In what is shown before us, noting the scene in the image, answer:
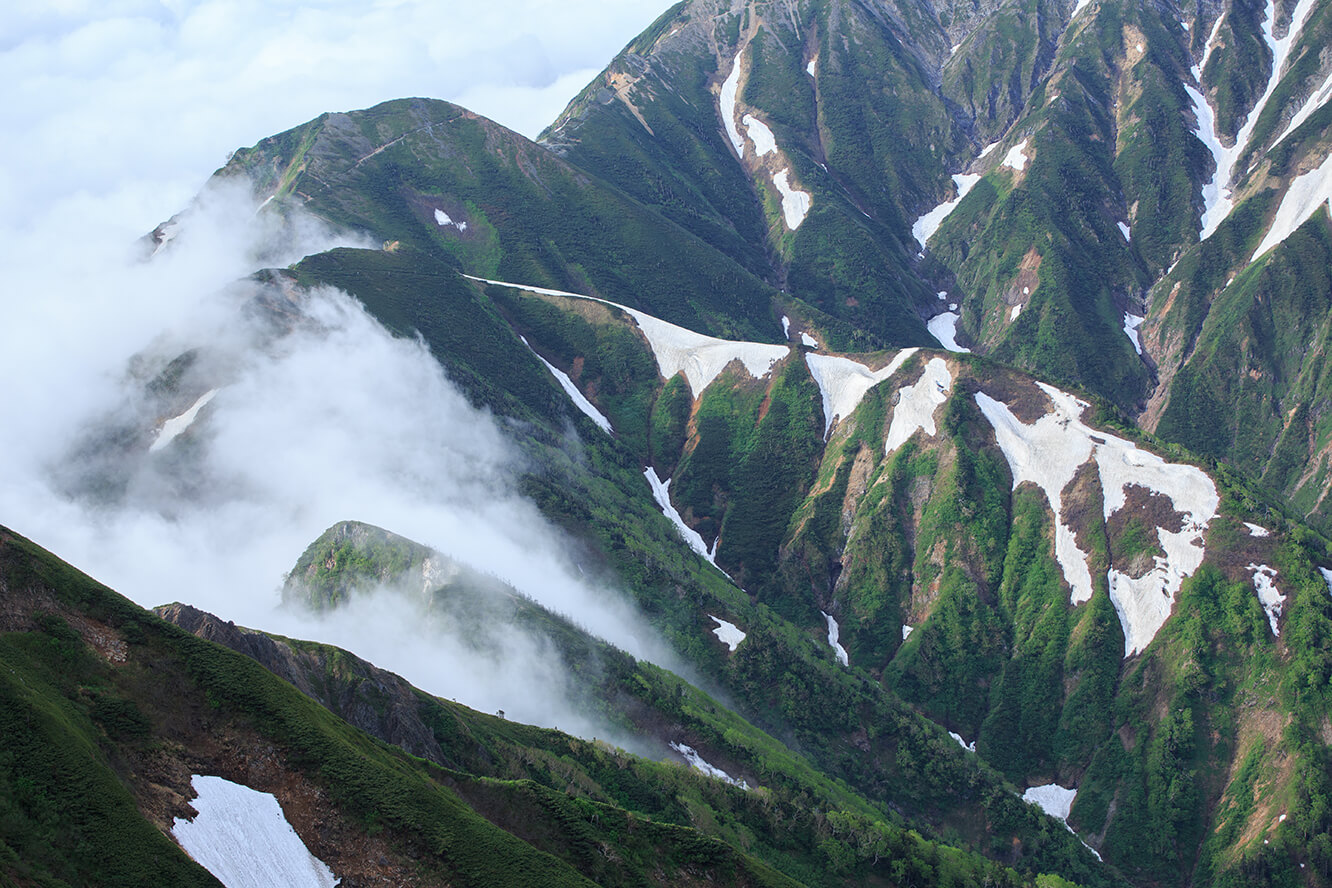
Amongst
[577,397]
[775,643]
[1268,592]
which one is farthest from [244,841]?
[577,397]

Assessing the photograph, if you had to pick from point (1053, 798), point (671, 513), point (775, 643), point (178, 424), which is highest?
point (671, 513)

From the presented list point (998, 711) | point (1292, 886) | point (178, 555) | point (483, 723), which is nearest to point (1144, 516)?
point (998, 711)

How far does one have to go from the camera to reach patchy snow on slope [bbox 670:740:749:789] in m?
104

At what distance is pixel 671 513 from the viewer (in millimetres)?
177500

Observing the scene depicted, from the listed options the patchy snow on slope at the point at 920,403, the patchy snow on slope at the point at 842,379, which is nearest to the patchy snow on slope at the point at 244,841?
the patchy snow on slope at the point at 920,403

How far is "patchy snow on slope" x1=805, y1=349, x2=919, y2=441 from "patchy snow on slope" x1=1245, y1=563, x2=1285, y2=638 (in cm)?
6490

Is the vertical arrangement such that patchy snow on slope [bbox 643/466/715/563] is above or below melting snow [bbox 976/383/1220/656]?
below

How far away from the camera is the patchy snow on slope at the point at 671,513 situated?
561 feet

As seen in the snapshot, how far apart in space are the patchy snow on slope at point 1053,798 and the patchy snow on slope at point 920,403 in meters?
54.5

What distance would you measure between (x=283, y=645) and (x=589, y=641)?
1876 inches

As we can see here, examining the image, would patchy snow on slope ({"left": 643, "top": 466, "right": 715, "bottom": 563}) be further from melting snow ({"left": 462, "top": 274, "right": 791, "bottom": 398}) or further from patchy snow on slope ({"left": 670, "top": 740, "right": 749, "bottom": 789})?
patchy snow on slope ({"left": 670, "top": 740, "right": 749, "bottom": 789})

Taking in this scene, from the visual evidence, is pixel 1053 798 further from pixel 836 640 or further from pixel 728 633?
pixel 728 633

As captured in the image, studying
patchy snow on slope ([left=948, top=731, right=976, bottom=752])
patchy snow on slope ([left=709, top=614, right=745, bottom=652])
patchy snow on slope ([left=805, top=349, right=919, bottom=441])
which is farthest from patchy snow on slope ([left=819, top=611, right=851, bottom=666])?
patchy snow on slope ([left=805, top=349, right=919, bottom=441])

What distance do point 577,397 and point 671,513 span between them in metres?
29.6
